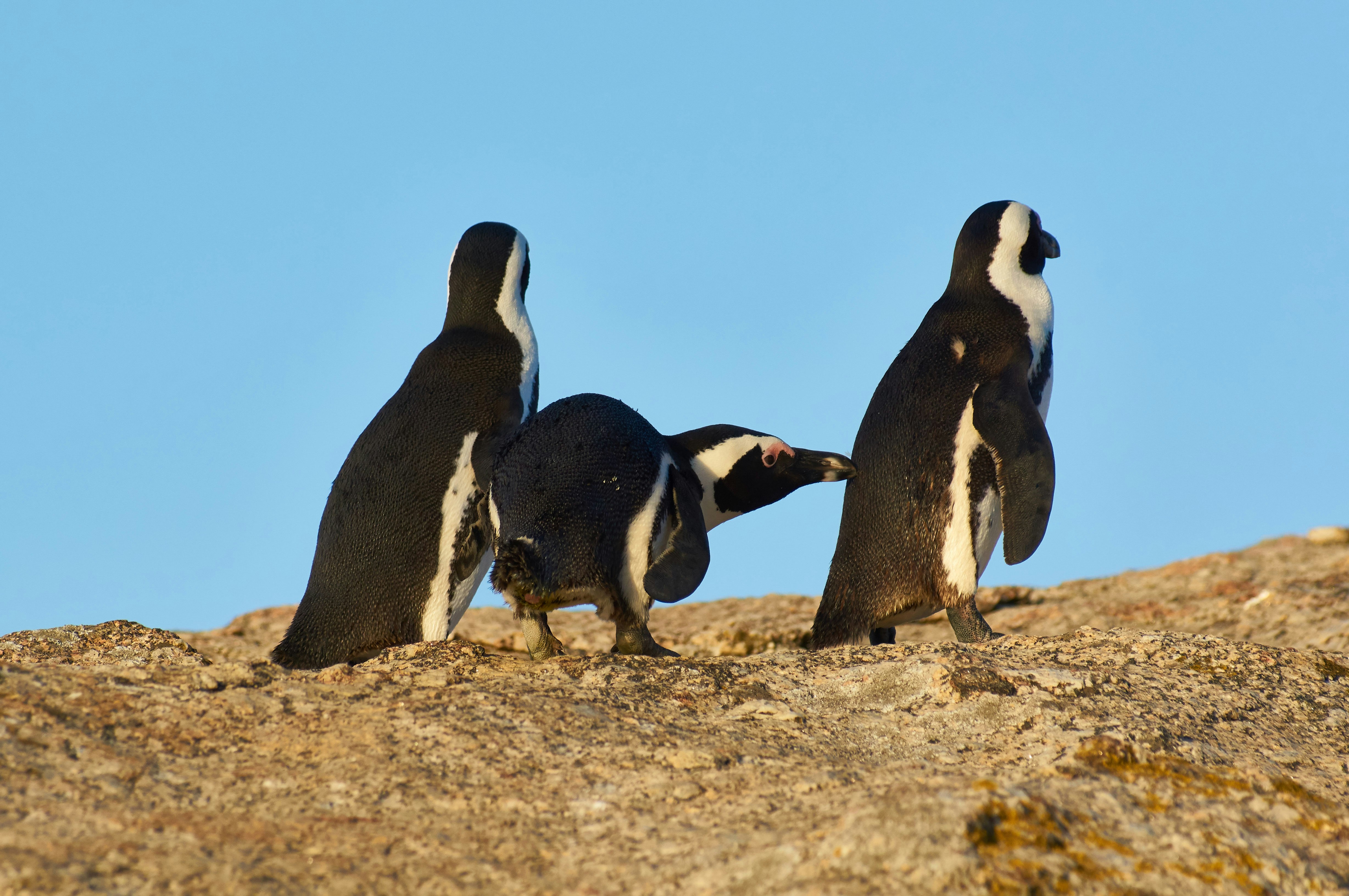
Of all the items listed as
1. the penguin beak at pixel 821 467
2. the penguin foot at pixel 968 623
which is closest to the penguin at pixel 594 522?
the penguin beak at pixel 821 467

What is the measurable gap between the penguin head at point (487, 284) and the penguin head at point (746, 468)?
3.95ft

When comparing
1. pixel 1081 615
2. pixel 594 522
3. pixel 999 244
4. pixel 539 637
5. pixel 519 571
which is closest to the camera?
pixel 519 571

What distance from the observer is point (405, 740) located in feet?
8.89

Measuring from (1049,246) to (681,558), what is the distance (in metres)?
2.79

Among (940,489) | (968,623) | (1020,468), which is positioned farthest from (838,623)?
(1020,468)

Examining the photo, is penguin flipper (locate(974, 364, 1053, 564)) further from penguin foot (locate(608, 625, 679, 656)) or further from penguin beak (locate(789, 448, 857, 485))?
penguin foot (locate(608, 625, 679, 656))

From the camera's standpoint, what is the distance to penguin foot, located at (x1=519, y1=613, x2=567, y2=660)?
3.99 metres

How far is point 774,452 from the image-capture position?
5023 millimetres

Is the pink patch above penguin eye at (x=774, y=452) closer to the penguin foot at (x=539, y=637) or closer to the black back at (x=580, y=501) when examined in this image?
the black back at (x=580, y=501)

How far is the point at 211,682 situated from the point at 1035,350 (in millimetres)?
3757

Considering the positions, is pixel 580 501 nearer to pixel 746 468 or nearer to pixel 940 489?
pixel 746 468

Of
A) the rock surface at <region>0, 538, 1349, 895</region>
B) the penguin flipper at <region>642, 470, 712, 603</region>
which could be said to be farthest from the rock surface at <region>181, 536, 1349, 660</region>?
the rock surface at <region>0, 538, 1349, 895</region>

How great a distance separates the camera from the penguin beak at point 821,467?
5.12 meters

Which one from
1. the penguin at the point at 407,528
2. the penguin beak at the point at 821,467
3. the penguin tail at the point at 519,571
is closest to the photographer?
the penguin tail at the point at 519,571
